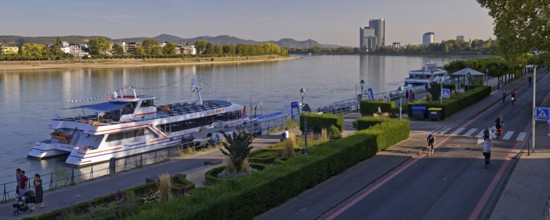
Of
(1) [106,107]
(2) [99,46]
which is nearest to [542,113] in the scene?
(1) [106,107]

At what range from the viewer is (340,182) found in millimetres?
18344

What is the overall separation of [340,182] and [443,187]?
3.60 meters

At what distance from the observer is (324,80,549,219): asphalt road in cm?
1493

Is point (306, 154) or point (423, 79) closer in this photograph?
point (306, 154)

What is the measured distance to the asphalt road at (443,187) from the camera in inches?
588

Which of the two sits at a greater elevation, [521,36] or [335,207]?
[521,36]

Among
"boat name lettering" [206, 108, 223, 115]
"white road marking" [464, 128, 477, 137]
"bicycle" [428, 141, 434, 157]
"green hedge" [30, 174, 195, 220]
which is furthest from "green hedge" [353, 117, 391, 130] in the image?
"boat name lettering" [206, 108, 223, 115]

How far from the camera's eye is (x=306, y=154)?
722 inches

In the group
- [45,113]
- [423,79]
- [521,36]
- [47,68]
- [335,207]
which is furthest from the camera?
[47,68]

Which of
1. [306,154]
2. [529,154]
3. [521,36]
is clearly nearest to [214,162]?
[306,154]

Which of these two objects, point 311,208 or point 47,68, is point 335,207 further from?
point 47,68

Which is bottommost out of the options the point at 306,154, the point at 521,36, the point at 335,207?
the point at 335,207

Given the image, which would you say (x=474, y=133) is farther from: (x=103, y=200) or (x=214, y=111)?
(x=103, y=200)

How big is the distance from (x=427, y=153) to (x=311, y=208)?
10346 mm
